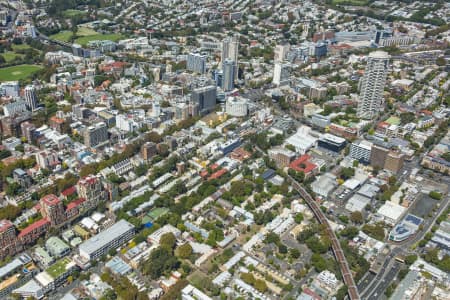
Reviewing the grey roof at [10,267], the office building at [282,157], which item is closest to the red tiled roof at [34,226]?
the grey roof at [10,267]

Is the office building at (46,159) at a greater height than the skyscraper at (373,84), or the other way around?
the skyscraper at (373,84)

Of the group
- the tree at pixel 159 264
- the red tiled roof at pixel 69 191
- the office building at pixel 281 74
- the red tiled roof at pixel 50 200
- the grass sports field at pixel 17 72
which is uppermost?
the office building at pixel 281 74

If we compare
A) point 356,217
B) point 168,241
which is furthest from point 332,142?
point 168,241

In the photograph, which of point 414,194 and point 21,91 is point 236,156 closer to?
point 414,194

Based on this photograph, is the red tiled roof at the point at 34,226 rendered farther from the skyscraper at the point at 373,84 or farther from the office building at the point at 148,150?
the skyscraper at the point at 373,84

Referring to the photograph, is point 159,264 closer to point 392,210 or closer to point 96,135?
point 392,210

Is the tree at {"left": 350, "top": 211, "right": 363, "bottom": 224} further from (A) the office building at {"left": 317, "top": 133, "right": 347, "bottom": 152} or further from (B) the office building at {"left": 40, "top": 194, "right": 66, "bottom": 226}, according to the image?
(B) the office building at {"left": 40, "top": 194, "right": 66, "bottom": 226}
